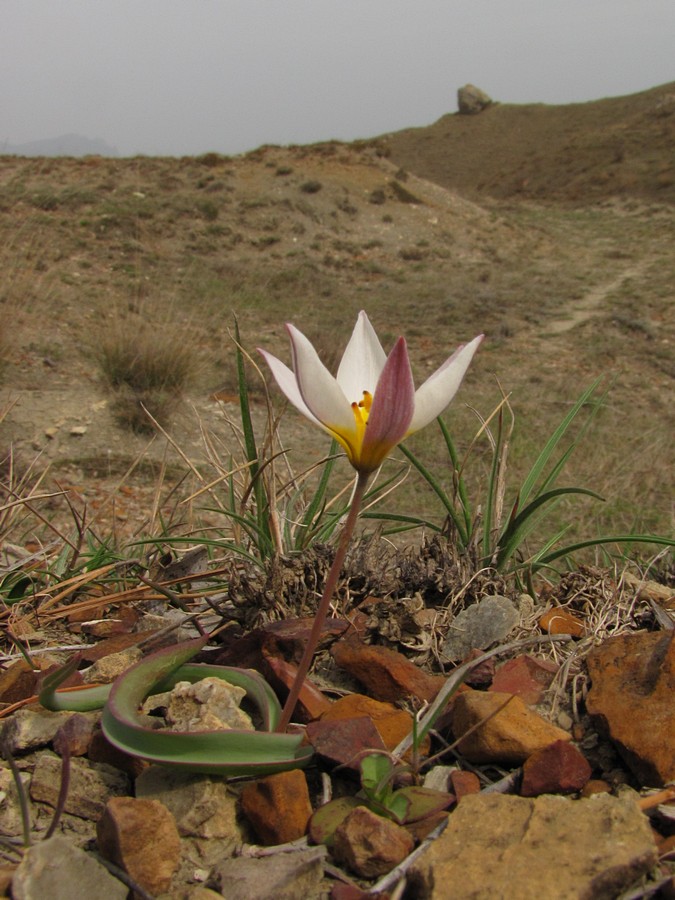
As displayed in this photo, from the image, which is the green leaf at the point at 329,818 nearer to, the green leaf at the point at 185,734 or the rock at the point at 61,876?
the green leaf at the point at 185,734

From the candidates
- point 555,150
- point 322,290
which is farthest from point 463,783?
point 555,150

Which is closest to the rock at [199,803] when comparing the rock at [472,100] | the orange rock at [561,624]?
the orange rock at [561,624]

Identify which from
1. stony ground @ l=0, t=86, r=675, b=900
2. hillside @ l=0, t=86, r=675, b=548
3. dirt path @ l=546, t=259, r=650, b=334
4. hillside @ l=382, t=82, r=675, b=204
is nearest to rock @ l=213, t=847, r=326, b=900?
stony ground @ l=0, t=86, r=675, b=900

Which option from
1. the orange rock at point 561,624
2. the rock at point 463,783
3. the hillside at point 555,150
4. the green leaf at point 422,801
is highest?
the hillside at point 555,150

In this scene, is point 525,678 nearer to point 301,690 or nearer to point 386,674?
point 386,674

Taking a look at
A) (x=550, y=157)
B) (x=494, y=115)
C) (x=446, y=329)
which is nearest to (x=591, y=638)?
(x=446, y=329)

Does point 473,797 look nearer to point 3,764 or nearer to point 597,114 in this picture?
point 3,764
